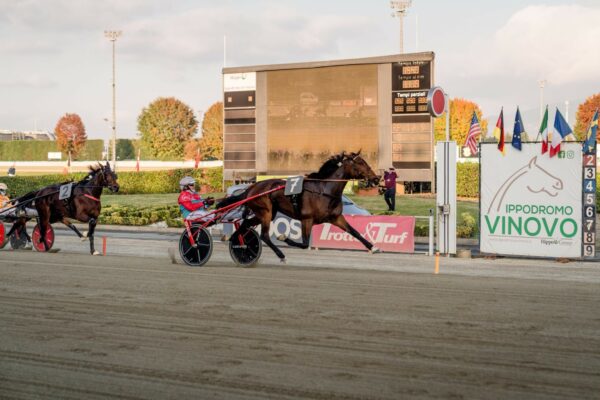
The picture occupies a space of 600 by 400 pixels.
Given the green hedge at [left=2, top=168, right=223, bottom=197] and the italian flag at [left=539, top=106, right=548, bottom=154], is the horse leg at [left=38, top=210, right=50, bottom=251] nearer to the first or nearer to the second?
the italian flag at [left=539, top=106, right=548, bottom=154]

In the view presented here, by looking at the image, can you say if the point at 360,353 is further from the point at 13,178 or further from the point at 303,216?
the point at 13,178

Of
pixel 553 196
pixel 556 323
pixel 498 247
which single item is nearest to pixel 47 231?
pixel 498 247

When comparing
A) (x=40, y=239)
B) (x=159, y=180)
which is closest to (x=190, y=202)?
(x=40, y=239)

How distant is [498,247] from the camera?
16.0 metres

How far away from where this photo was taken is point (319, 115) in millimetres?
32625

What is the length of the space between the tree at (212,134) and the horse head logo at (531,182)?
84.7 meters

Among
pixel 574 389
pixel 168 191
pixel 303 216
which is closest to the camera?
pixel 574 389

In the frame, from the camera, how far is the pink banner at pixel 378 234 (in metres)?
17.6

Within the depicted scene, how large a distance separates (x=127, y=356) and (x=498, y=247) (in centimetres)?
1109

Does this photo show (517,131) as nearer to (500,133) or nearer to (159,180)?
(500,133)

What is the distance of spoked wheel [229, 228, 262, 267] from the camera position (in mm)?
13523

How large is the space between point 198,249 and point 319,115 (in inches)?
779

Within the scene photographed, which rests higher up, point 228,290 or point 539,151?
point 539,151

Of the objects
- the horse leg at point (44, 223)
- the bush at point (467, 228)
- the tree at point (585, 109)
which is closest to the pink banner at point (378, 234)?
the bush at point (467, 228)
